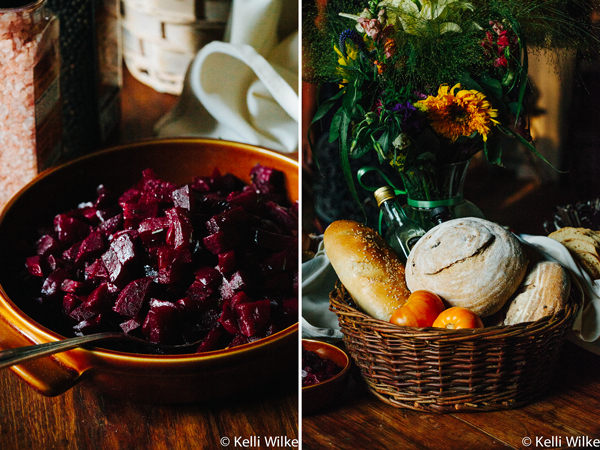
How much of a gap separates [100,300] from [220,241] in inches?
5.0

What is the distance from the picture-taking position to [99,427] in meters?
0.53

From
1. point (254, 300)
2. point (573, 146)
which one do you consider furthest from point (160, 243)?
point (573, 146)

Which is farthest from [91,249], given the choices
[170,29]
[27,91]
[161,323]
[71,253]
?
[170,29]

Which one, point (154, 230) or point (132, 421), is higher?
point (154, 230)

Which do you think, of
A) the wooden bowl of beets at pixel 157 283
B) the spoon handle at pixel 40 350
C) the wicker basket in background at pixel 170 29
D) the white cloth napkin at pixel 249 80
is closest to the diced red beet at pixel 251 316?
the wooden bowl of beets at pixel 157 283

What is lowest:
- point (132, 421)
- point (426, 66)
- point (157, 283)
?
point (132, 421)

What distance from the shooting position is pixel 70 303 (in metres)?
0.56

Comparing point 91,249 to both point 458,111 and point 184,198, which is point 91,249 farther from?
point 458,111

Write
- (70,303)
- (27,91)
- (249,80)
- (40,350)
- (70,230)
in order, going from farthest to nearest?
(249,80) → (27,91) → (70,230) → (70,303) → (40,350)

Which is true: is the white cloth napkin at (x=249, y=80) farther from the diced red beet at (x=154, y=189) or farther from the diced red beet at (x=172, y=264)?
the diced red beet at (x=172, y=264)

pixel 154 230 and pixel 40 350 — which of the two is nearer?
pixel 40 350

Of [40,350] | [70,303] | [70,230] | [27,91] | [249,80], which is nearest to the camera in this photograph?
[40,350]

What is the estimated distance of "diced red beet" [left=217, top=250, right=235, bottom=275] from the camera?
57 cm

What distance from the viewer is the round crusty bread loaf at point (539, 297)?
478 mm
